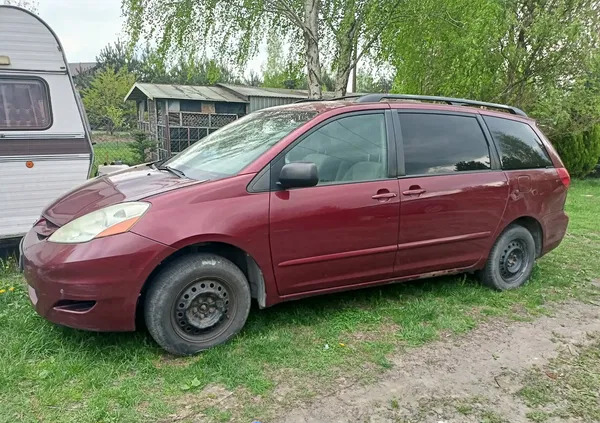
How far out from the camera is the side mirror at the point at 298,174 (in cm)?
315

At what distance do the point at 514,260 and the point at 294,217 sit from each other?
8.28ft

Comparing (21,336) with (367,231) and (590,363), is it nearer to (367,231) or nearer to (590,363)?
(367,231)

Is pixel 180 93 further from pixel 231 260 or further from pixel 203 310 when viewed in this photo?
pixel 203 310

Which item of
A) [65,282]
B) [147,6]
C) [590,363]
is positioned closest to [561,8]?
[147,6]

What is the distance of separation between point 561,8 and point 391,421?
460 inches

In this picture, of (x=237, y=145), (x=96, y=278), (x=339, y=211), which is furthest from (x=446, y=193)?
(x=96, y=278)

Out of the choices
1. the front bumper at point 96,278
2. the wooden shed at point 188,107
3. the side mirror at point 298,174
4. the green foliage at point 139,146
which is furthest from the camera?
the wooden shed at point 188,107

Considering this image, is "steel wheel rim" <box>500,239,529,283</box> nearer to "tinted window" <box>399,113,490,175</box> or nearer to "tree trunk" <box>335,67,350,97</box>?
"tinted window" <box>399,113,490,175</box>

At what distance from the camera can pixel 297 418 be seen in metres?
2.54

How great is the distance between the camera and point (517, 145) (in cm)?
448

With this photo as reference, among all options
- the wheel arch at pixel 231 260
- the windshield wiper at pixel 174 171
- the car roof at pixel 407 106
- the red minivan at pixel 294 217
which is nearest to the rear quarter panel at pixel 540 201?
the red minivan at pixel 294 217

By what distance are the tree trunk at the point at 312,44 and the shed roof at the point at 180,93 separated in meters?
9.36

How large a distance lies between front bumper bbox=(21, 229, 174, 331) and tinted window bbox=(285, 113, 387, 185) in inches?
47.5

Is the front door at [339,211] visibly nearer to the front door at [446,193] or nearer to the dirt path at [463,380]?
the front door at [446,193]
